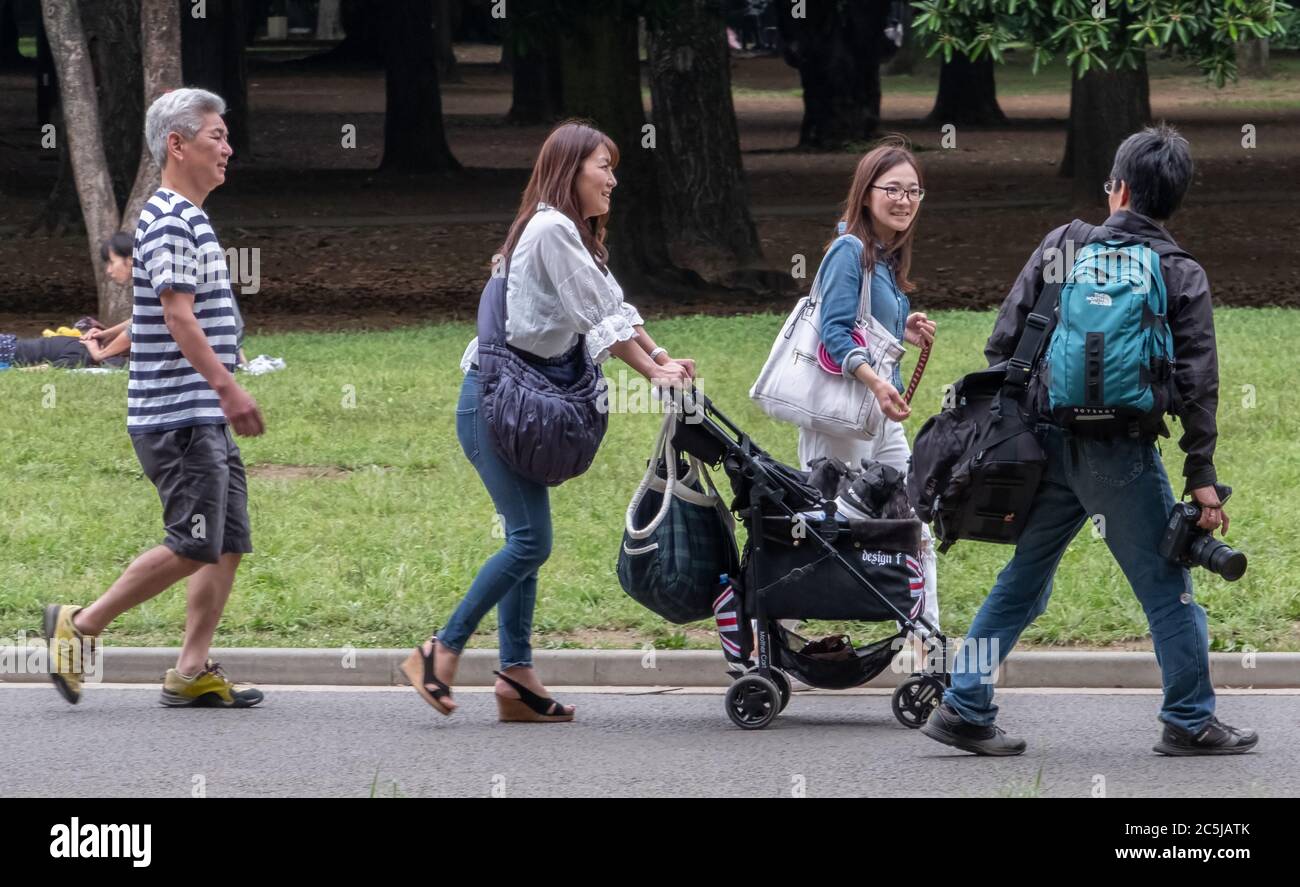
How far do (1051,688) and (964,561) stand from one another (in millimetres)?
1459

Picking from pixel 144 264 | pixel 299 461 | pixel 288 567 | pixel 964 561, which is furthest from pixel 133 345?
pixel 299 461

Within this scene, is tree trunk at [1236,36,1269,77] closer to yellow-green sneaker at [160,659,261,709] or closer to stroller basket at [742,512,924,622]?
stroller basket at [742,512,924,622]

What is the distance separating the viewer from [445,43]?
61594 millimetres

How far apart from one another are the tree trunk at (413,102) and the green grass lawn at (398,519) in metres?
20.5

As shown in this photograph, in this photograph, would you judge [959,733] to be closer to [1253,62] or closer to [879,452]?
[879,452]

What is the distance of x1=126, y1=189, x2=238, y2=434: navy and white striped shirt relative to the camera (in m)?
6.58

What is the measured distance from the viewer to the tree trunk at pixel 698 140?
21.1m

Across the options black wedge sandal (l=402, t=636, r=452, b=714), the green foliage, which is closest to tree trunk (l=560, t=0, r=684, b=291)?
the green foliage

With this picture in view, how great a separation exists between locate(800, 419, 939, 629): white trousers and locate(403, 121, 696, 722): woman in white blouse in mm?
871

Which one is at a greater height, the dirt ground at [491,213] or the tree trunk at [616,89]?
the tree trunk at [616,89]

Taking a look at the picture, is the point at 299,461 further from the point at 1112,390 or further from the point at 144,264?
the point at 1112,390

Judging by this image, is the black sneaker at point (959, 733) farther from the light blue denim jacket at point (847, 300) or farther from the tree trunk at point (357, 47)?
the tree trunk at point (357, 47)

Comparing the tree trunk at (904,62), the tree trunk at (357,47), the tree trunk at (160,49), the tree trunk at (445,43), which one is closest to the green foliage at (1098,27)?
the tree trunk at (160,49)

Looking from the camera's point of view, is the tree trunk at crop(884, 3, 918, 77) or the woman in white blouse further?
the tree trunk at crop(884, 3, 918, 77)
